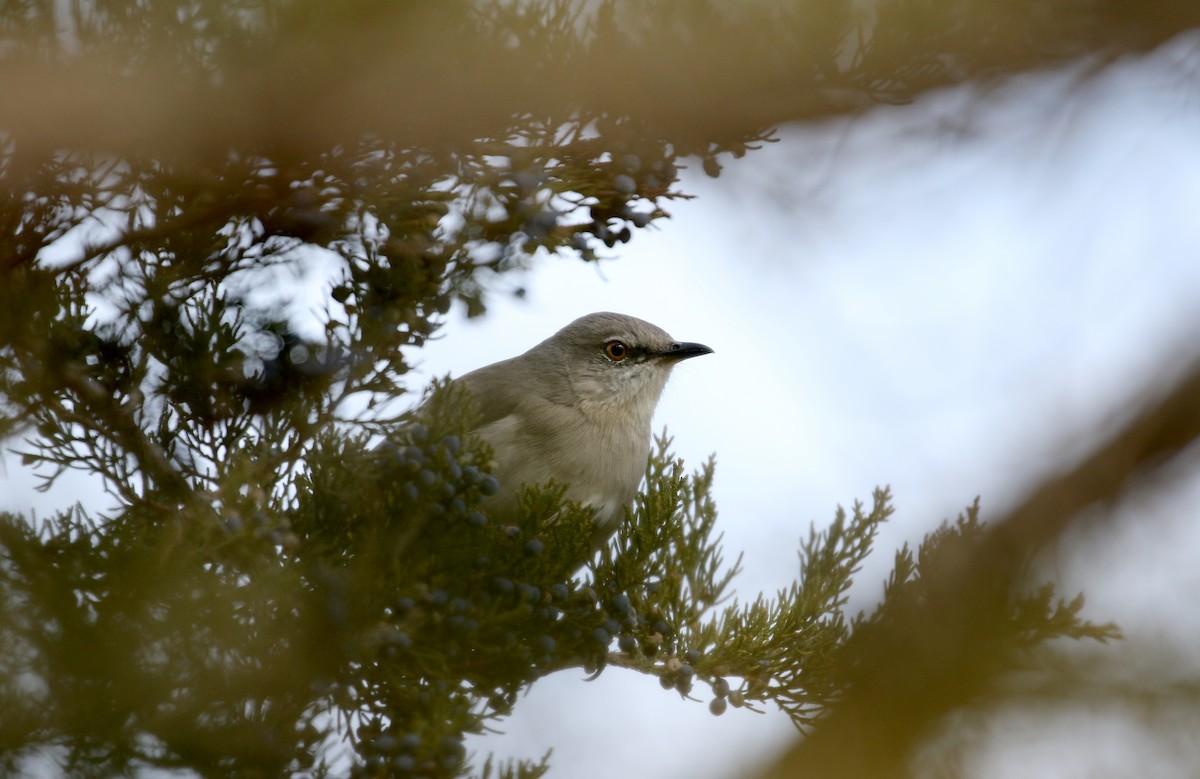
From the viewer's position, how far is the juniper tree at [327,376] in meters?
2.37

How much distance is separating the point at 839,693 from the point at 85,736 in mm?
1992

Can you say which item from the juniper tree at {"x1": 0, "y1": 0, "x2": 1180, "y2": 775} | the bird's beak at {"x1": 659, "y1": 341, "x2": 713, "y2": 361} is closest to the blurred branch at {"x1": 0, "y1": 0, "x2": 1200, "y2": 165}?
the juniper tree at {"x1": 0, "y1": 0, "x2": 1180, "y2": 775}

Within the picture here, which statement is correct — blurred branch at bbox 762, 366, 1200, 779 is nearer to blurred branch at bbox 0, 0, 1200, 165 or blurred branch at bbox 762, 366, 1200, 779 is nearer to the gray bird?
blurred branch at bbox 0, 0, 1200, 165

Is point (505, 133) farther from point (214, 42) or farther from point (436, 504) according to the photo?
point (436, 504)

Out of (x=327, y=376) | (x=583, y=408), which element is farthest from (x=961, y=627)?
(x=583, y=408)

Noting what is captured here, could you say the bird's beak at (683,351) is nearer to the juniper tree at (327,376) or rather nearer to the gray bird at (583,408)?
the gray bird at (583,408)

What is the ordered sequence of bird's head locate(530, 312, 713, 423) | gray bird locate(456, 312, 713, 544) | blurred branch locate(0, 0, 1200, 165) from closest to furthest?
blurred branch locate(0, 0, 1200, 165)
gray bird locate(456, 312, 713, 544)
bird's head locate(530, 312, 713, 423)

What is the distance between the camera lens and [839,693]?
3088 millimetres

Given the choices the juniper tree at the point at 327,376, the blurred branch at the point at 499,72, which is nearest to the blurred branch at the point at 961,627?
the juniper tree at the point at 327,376

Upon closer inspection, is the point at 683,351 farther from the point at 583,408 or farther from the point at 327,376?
the point at 327,376

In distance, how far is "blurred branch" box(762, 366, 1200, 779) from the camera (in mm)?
2320

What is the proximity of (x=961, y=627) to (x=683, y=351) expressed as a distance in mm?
2913

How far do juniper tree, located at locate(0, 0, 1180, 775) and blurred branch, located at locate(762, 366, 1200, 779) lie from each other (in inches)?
4.2

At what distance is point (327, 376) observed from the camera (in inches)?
119
